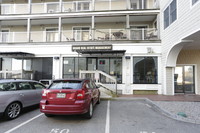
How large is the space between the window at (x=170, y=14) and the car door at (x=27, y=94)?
1009 centimetres

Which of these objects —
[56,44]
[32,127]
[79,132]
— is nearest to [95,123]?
A: [79,132]

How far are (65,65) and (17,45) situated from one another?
524cm

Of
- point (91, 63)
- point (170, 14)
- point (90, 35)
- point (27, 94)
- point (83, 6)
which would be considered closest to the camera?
point (27, 94)

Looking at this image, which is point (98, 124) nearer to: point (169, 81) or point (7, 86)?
point (7, 86)

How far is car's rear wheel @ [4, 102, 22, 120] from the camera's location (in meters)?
4.70

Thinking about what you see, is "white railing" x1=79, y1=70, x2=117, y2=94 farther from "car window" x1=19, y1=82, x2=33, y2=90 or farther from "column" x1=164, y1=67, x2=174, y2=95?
"column" x1=164, y1=67, x2=174, y2=95

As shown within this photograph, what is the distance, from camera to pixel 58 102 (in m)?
4.36

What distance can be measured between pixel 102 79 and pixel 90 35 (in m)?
4.66

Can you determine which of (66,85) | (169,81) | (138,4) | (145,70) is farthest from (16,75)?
(138,4)

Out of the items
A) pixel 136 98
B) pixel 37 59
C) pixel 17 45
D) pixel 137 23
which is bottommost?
pixel 136 98

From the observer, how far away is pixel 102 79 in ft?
34.5

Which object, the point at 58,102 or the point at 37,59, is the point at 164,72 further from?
the point at 37,59

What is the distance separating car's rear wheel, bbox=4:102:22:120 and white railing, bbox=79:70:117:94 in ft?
16.6

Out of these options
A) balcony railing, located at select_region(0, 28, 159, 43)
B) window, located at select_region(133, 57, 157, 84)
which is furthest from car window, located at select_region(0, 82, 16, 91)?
window, located at select_region(133, 57, 157, 84)
